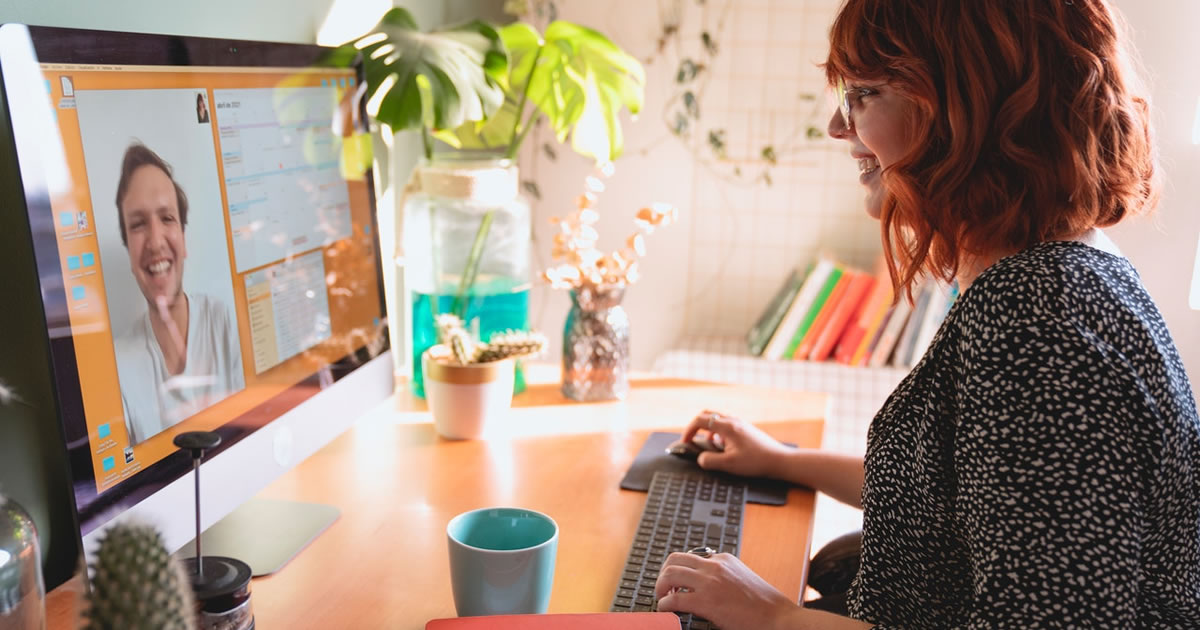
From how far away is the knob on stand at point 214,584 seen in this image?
742 mm

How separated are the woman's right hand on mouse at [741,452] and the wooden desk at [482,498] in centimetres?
6

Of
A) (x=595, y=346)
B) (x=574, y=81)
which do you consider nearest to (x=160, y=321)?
(x=595, y=346)

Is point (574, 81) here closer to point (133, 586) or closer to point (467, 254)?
point (467, 254)

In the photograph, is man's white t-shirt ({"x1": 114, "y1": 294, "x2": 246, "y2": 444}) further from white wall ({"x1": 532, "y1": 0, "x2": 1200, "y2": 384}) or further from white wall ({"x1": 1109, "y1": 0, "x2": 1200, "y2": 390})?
white wall ({"x1": 1109, "y1": 0, "x2": 1200, "y2": 390})

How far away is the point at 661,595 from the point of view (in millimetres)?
946

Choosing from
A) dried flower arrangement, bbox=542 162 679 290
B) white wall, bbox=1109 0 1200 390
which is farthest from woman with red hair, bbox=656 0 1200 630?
white wall, bbox=1109 0 1200 390

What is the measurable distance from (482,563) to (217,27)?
2.61 ft

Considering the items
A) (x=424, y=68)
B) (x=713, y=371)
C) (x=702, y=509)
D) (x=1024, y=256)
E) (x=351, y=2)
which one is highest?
(x=351, y=2)

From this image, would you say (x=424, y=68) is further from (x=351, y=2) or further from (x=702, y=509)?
(x=702, y=509)

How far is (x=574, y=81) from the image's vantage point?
1708 millimetres

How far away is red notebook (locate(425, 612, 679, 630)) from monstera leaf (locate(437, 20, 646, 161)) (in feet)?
3.20

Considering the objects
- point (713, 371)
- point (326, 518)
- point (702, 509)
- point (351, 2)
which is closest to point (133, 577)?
point (326, 518)

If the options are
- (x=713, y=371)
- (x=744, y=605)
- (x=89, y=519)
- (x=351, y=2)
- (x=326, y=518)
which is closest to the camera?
(x=89, y=519)

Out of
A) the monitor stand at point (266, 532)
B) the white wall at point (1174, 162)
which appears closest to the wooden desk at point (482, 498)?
the monitor stand at point (266, 532)
